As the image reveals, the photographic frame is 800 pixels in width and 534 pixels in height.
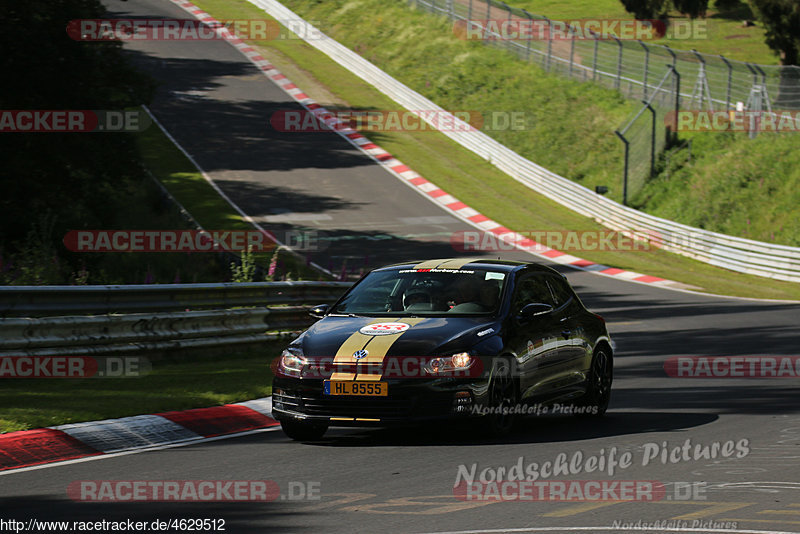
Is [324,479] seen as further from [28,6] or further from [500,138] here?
[500,138]

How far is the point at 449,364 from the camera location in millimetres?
8344

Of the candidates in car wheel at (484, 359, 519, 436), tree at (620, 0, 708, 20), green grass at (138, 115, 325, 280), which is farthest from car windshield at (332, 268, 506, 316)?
tree at (620, 0, 708, 20)

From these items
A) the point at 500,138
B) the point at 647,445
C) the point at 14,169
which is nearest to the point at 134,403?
the point at 647,445

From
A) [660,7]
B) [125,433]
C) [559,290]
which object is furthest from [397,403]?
[660,7]

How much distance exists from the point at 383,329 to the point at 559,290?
7.49ft

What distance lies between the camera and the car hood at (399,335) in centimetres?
840

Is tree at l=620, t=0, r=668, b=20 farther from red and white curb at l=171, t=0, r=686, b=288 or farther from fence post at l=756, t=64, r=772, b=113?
fence post at l=756, t=64, r=772, b=113

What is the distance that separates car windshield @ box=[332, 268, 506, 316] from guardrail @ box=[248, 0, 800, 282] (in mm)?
20542

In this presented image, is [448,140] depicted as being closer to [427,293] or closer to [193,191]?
[193,191]

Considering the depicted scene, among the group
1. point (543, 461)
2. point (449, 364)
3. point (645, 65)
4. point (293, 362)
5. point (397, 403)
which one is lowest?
point (543, 461)

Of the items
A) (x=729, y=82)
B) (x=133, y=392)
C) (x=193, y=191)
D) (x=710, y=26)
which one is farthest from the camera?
(x=710, y=26)

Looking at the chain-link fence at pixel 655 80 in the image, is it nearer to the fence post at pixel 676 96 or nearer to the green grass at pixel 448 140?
the fence post at pixel 676 96

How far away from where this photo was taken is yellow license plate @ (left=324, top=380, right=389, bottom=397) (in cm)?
821

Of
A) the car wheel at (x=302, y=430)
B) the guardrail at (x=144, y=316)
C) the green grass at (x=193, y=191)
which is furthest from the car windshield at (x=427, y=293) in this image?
the green grass at (x=193, y=191)
